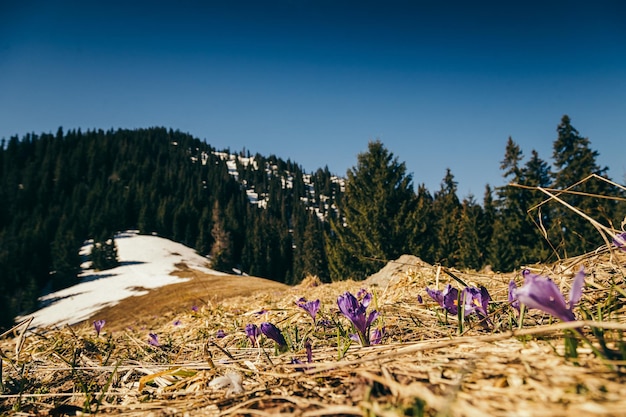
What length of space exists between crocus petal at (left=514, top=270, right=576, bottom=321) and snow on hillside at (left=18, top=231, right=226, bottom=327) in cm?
2550

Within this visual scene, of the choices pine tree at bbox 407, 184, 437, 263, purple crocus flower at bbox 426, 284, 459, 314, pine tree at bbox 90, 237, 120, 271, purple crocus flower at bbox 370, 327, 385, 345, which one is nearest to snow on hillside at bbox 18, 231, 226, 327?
pine tree at bbox 90, 237, 120, 271

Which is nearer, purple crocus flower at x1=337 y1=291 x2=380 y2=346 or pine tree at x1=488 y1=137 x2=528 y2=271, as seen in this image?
purple crocus flower at x1=337 y1=291 x2=380 y2=346

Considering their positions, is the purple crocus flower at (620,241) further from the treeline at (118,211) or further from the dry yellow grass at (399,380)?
the treeline at (118,211)

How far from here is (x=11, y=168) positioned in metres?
84.9

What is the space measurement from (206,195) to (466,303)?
101878 mm

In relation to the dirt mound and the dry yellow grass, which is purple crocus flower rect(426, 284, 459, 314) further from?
the dirt mound

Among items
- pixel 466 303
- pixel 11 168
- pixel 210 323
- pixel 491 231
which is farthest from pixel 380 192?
pixel 11 168

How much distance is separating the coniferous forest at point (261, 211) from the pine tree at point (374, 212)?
0.23ft

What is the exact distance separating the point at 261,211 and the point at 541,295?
327ft

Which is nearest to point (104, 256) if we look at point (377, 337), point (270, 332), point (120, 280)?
point (120, 280)

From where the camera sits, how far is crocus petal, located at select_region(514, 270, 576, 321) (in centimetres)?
76

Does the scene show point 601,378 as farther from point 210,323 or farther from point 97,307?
point 97,307

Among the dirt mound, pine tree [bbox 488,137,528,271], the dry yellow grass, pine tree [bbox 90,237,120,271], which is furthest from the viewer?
pine tree [bbox 90,237,120,271]

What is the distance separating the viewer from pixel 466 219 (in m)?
29.0
